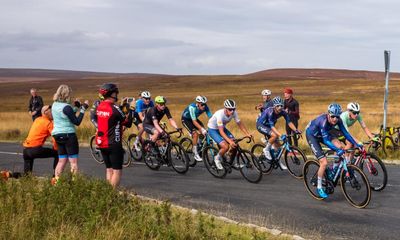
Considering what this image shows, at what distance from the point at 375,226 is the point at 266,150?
450 cm

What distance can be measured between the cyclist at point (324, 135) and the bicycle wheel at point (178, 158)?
3663 millimetres

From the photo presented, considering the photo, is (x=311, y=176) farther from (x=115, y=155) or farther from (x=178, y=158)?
(x=115, y=155)

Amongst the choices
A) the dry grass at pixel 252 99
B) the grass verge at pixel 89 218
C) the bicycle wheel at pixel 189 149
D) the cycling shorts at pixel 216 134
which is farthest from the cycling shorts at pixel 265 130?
the dry grass at pixel 252 99

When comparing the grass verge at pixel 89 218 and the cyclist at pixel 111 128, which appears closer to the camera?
the grass verge at pixel 89 218

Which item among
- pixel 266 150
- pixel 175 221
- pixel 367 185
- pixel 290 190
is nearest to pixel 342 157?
pixel 367 185

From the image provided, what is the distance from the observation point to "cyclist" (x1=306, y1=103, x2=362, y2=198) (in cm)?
929

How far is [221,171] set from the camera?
11.9 meters

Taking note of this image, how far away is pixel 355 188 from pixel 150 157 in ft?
19.3

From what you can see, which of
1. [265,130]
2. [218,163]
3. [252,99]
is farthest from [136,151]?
[252,99]

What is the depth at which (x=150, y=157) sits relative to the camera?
13266mm

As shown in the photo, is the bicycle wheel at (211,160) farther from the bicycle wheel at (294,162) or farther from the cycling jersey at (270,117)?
the bicycle wheel at (294,162)

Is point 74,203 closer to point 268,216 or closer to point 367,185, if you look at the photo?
point 268,216

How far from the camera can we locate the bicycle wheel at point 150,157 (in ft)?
43.0

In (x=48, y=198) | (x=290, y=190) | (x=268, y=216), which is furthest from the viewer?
(x=290, y=190)
